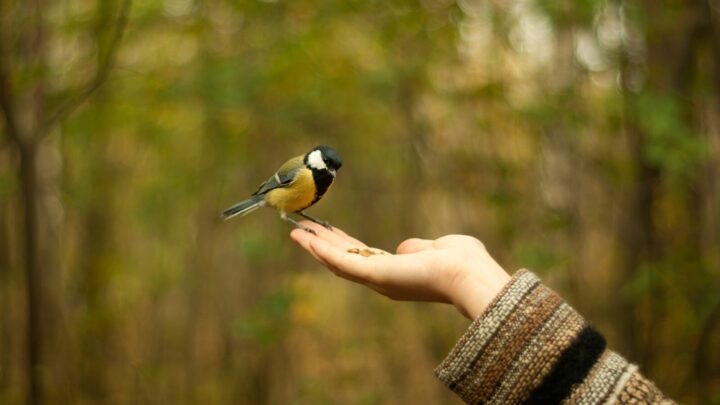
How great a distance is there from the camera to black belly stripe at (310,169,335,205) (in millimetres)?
2361

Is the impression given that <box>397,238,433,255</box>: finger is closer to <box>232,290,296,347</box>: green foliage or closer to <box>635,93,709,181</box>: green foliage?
<box>635,93,709,181</box>: green foliage

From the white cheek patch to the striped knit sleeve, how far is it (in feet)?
3.71

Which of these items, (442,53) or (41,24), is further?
(442,53)

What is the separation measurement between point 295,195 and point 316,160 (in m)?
0.17

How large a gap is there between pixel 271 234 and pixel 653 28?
3573 mm

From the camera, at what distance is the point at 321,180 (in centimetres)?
240

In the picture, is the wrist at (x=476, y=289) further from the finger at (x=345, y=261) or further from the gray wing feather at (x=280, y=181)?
the gray wing feather at (x=280, y=181)

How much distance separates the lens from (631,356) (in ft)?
14.4

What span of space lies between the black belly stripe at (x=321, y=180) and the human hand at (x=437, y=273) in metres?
0.50

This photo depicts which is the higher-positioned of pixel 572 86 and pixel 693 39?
pixel 693 39

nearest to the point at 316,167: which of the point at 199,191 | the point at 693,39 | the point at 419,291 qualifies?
the point at 419,291

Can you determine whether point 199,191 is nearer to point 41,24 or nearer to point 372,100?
point 372,100

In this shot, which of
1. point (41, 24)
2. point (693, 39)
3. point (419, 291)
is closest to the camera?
point (419, 291)

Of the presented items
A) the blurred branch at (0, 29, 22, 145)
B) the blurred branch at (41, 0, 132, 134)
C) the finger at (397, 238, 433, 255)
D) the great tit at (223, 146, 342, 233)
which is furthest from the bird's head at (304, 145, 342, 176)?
the blurred branch at (0, 29, 22, 145)
